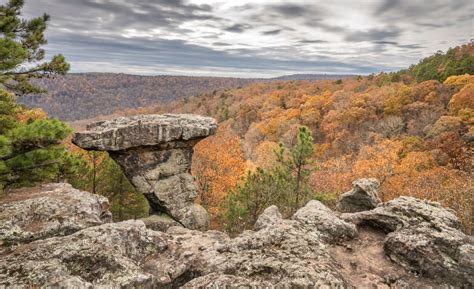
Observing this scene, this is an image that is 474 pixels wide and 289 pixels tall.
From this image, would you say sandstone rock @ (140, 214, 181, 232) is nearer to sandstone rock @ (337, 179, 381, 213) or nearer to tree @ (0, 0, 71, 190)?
tree @ (0, 0, 71, 190)

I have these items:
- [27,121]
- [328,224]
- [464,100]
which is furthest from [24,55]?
[464,100]

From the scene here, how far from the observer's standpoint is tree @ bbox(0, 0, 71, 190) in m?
11.3

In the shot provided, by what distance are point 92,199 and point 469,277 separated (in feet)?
47.8

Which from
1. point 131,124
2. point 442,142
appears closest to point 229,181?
point 131,124

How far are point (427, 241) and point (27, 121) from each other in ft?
49.6

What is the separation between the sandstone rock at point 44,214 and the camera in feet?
39.8

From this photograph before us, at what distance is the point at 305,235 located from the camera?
10.7 meters

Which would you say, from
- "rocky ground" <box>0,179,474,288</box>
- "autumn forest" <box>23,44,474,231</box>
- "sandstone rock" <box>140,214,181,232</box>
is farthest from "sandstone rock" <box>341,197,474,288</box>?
"sandstone rock" <box>140,214,181,232</box>

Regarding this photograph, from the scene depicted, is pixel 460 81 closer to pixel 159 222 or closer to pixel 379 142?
pixel 379 142

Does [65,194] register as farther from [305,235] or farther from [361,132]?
[361,132]

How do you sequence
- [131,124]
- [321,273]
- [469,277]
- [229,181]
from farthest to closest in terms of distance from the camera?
1. [229,181]
2. [131,124]
3. [469,277]
4. [321,273]

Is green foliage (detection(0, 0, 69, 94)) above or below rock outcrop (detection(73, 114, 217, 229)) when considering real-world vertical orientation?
above

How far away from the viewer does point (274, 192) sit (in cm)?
2136

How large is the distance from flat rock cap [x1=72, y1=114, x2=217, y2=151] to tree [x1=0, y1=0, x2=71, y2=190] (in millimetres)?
5211
